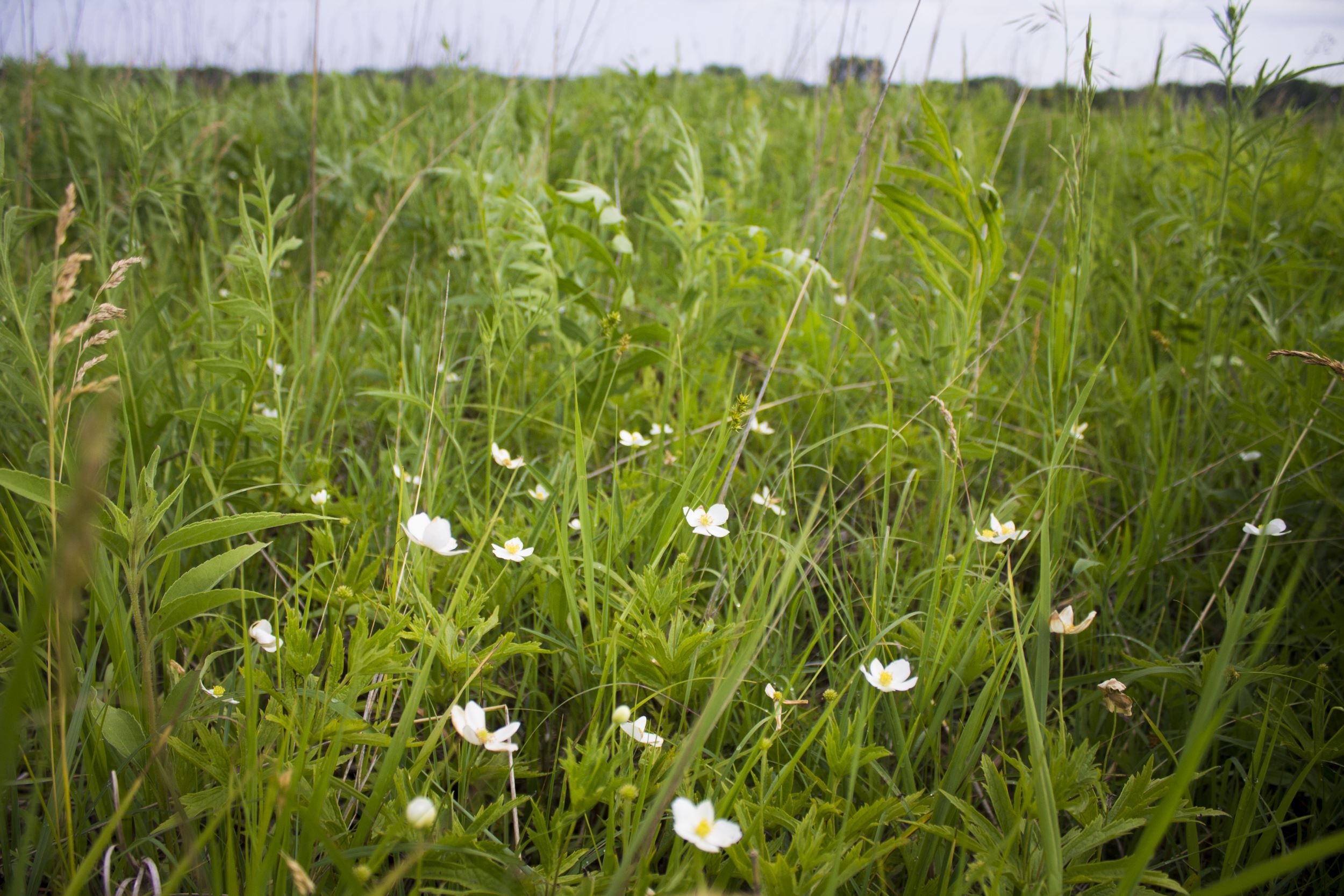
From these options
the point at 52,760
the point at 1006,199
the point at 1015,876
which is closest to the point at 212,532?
the point at 52,760

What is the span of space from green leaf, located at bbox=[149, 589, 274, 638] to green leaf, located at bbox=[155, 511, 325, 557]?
6cm

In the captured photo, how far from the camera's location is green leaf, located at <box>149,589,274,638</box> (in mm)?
882

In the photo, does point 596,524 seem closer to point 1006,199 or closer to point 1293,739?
point 1293,739

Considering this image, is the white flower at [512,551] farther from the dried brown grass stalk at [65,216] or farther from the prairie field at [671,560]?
the dried brown grass stalk at [65,216]

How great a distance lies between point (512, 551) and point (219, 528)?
42 centimetres

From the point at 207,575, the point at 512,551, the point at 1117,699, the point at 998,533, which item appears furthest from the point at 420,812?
the point at 998,533

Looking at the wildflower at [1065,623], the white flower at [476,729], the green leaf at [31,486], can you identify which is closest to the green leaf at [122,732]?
the green leaf at [31,486]

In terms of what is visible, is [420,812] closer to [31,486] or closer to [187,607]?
[187,607]

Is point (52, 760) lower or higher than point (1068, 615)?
lower

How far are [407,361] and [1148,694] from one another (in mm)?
1761

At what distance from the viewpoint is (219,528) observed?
2.96 feet

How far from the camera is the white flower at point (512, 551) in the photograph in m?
1.17

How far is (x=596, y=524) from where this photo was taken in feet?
4.53

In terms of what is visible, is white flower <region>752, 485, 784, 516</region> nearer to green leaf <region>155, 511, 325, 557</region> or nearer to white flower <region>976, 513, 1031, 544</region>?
white flower <region>976, 513, 1031, 544</region>
